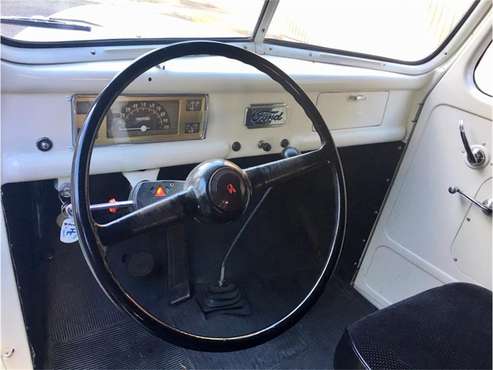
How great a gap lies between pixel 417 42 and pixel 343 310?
1.22m

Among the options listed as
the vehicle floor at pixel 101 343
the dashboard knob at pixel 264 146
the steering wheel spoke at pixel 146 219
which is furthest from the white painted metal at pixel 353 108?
the vehicle floor at pixel 101 343

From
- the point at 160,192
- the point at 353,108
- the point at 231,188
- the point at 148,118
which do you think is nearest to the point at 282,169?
the point at 231,188

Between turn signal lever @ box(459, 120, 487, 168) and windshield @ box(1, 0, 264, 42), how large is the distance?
86cm

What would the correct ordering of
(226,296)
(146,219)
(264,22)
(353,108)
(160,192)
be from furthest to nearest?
(226,296) → (353,108) → (264,22) → (160,192) → (146,219)

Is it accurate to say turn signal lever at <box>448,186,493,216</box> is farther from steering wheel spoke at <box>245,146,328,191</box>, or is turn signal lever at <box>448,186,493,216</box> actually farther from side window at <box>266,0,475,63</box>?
steering wheel spoke at <box>245,146,328,191</box>

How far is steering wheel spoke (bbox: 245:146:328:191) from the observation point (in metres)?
0.93

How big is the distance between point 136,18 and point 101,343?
111 cm

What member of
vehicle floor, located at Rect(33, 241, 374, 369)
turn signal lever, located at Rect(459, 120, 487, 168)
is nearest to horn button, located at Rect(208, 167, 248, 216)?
vehicle floor, located at Rect(33, 241, 374, 369)

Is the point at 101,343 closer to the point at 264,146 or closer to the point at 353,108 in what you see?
the point at 264,146

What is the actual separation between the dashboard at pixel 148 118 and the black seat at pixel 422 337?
72 cm

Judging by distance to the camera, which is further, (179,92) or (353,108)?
(353,108)

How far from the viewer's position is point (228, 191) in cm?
84

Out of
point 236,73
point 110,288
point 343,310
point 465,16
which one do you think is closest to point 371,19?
point 465,16

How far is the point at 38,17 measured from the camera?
1.05 meters
